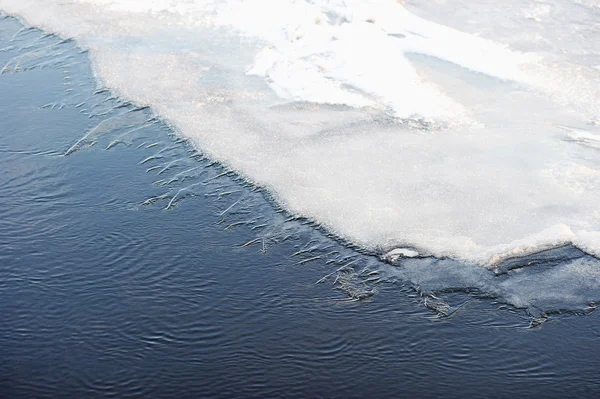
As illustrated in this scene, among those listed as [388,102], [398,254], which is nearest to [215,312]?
[398,254]

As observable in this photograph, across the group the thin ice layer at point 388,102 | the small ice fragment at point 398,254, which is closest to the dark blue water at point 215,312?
the small ice fragment at point 398,254

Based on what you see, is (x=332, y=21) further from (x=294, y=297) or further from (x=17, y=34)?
(x=294, y=297)

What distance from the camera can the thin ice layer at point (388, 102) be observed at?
5.06 meters

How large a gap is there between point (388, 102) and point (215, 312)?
114 inches

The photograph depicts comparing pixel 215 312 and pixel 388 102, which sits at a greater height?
pixel 388 102

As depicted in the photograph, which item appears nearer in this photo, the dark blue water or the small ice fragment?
the dark blue water

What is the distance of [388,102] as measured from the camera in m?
6.45

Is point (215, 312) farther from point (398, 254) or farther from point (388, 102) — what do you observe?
point (388, 102)

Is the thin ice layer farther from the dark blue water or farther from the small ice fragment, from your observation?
the dark blue water

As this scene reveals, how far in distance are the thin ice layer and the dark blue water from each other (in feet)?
1.37

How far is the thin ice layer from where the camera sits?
16.6 ft

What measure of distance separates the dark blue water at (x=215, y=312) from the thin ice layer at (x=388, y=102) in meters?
0.42

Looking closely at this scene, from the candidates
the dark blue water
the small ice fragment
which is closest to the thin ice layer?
the small ice fragment

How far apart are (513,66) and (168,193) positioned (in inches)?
142
